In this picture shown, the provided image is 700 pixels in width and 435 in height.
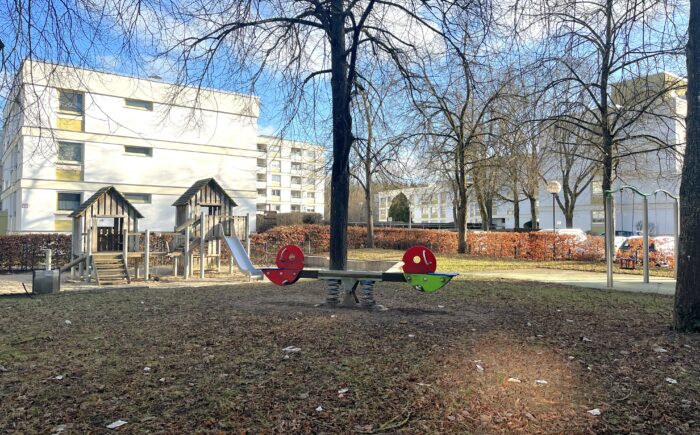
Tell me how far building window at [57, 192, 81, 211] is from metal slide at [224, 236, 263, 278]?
61.9 ft

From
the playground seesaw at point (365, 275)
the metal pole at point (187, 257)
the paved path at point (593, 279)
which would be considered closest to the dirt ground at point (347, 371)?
the playground seesaw at point (365, 275)

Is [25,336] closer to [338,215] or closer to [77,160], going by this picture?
[338,215]

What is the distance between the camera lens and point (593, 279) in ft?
44.6

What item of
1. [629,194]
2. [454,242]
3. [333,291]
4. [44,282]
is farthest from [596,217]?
[44,282]

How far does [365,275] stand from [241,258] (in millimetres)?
7791

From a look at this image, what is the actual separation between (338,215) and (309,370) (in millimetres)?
4912

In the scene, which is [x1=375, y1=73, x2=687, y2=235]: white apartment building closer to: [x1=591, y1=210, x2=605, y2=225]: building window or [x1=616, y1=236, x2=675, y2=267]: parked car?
[x1=591, y1=210, x2=605, y2=225]: building window

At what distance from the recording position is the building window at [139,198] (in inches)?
1243

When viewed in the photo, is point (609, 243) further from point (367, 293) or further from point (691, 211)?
point (367, 293)

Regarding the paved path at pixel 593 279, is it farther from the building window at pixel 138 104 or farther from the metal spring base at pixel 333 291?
the building window at pixel 138 104

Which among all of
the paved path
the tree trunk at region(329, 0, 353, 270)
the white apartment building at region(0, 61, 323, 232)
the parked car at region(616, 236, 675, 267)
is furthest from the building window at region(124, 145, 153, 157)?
the parked car at region(616, 236, 675, 267)

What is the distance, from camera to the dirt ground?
11.1ft

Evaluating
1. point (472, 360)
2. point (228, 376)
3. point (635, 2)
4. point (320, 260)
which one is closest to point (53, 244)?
point (320, 260)

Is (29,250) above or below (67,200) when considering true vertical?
below
